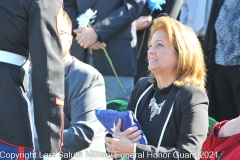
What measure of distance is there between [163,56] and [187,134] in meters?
0.57

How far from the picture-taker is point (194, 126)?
3238 mm

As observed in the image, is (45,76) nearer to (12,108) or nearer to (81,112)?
(12,108)

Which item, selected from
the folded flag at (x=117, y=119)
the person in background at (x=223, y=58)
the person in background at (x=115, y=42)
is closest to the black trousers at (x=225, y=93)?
the person in background at (x=223, y=58)

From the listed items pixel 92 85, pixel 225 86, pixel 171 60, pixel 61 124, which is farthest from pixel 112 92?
pixel 61 124

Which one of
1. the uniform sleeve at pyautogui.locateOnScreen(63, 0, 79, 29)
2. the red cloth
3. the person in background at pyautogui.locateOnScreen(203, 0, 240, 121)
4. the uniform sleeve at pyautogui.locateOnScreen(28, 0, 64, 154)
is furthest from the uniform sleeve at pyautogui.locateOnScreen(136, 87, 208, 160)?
the uniform sleeve at pyautogui.locateOnScreen(63, 0, 79, 29)

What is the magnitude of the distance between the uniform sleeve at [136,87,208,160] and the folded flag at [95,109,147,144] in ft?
0.52

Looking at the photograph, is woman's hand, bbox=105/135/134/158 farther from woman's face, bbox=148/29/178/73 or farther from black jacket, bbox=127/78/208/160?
woman's face, bbox=148/29/178/73

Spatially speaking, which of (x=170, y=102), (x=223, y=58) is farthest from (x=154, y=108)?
(x=223, y=58)

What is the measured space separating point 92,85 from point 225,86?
166 centimetres

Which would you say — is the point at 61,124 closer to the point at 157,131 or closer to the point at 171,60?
the point at 157,131

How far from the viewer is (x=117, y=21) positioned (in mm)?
5199

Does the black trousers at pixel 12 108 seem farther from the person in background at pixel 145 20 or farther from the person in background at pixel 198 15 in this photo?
the person in background at pixel 198 15

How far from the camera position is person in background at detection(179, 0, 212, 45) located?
18.5 feet

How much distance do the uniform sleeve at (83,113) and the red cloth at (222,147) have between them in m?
0.95
